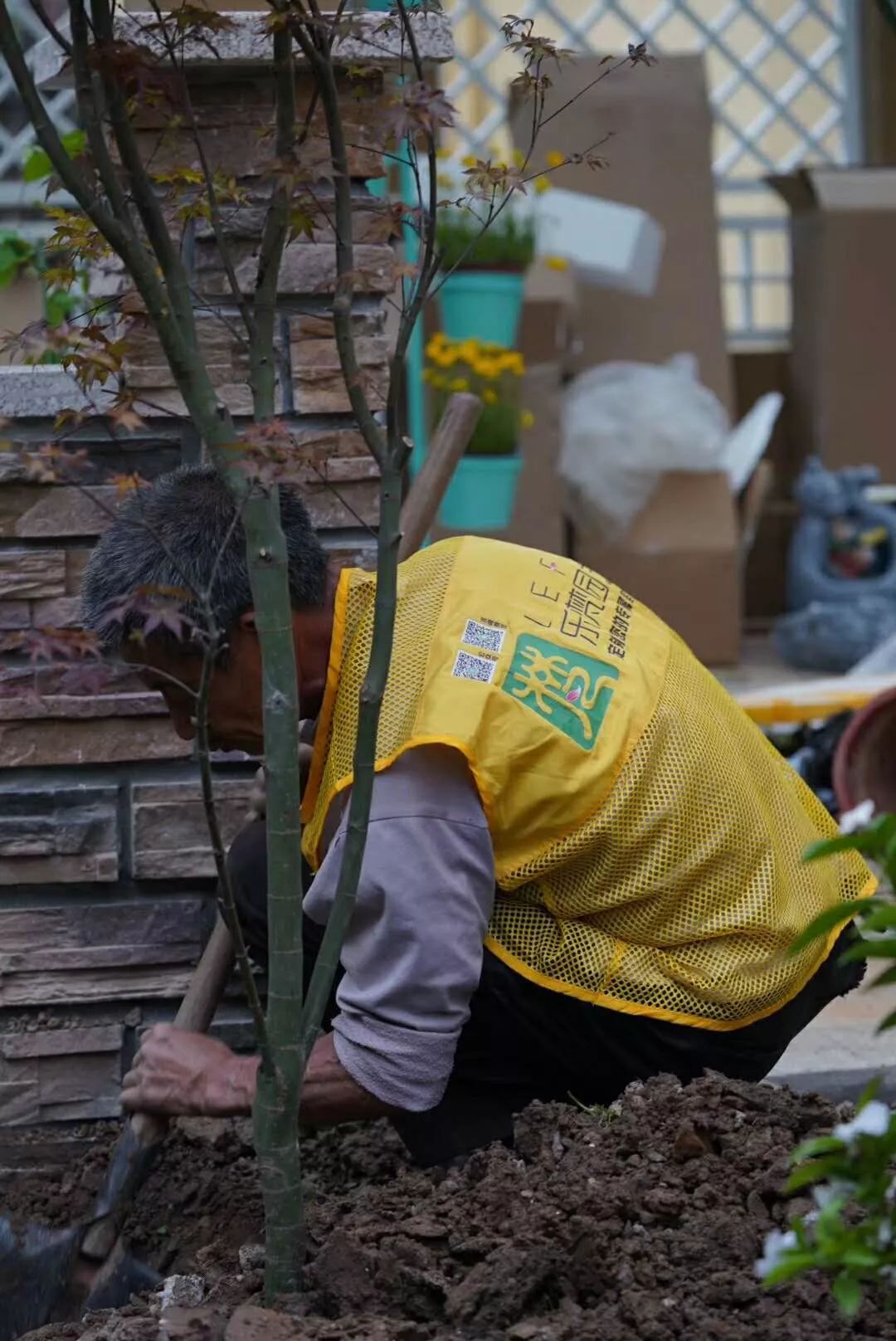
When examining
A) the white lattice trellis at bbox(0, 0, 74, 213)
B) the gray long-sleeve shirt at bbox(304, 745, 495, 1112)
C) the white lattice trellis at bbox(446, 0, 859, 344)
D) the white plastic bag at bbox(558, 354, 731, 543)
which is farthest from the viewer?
the white lattice trellis at bbox(446, 0, 859, 344)

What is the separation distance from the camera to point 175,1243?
223cm

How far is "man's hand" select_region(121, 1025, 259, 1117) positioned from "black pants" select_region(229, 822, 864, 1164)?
25 cm

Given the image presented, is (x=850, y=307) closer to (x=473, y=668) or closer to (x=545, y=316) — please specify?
(x=545, y=316)

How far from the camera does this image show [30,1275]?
215 centimetres

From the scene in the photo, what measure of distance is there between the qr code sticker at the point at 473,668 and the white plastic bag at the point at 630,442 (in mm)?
3854

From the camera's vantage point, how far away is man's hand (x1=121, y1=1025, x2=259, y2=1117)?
2.05m

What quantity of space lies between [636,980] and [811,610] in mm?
4152

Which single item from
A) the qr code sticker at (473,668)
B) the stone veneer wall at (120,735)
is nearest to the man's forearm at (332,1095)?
the qr code sticker at (473,668)

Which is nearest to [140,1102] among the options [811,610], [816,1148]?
[816,1148]

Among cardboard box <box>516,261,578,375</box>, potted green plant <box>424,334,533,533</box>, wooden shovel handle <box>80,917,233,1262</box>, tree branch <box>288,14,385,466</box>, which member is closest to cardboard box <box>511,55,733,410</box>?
cardboard box <box>516,261,578,375</box>

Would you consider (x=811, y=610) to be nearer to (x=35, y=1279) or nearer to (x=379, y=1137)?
(x=379, y=1137)

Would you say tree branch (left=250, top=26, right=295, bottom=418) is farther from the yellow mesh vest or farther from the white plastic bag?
the white plastic bag

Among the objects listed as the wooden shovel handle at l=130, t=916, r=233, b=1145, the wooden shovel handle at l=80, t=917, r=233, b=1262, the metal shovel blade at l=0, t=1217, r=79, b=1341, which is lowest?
the metal shovel blade at l=0, t=1217, r=79, b=1341

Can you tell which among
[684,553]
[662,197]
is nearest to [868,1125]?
[684,553]
